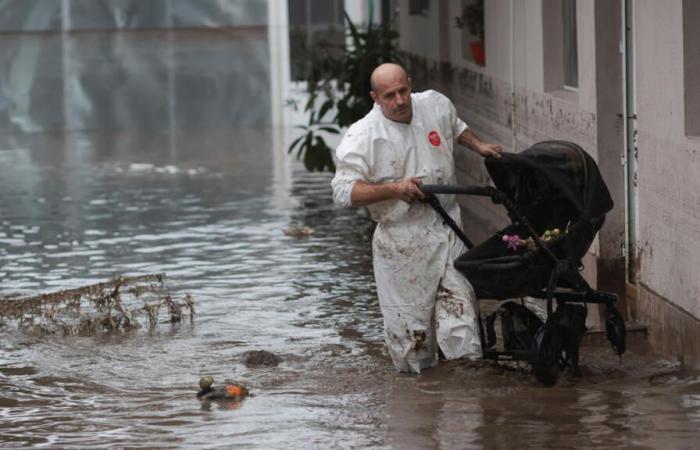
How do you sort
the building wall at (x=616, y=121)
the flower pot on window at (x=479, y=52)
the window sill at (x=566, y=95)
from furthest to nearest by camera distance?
the flower pot on window at (x=479, y=52), the window sill at (x=566, y=95), the building wall at (x=616, y=121)

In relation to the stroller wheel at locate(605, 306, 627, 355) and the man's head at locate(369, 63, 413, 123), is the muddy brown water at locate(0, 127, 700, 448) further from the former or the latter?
the man's head at locate(369, 63, 413, 123)

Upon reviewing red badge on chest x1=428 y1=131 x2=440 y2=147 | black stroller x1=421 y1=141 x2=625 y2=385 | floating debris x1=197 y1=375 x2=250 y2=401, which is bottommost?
floating debris x1=197 y1=375 x2=250 y2=401

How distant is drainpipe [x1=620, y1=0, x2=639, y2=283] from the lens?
10.7 m

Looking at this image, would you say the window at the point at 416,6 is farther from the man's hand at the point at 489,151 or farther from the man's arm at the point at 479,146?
the man's hand at the point at 489,151

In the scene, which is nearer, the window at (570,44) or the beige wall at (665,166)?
the beige wall at (665,166)

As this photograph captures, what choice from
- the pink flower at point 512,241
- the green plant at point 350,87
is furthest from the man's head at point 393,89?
the green plant at point 350,87

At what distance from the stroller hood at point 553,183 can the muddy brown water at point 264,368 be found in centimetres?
81

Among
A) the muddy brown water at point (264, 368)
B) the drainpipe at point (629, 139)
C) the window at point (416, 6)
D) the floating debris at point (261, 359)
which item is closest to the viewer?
the muddy brown water at point (264, 368)

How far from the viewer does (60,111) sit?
2847 centimetres

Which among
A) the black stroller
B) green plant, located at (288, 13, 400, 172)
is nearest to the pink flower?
the black stroller

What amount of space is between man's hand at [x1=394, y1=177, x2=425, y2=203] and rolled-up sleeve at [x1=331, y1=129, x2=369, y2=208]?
264 millimetres

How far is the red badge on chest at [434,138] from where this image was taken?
833cm

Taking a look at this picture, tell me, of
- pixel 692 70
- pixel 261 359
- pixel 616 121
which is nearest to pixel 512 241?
pixel 692 70

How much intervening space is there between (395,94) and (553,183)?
0.89m
